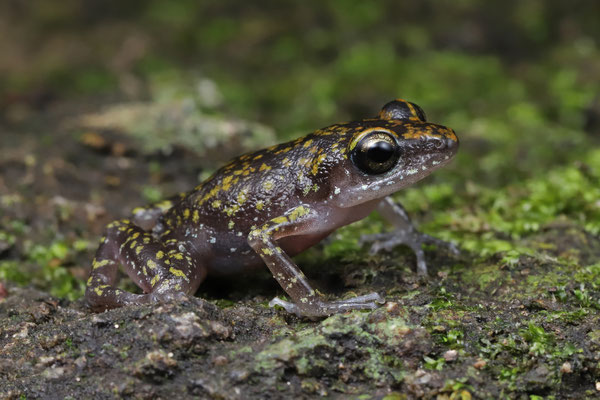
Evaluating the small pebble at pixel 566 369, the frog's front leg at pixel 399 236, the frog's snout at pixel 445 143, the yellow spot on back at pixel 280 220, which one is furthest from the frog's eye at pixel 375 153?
the small pebble at pixel 566 369

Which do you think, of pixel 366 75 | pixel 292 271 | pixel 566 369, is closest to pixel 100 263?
pixel 292 271

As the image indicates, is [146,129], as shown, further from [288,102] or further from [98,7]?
[98,7]

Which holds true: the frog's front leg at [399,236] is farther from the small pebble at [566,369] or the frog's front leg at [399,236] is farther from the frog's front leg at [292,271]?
the small pebble at [566,369]

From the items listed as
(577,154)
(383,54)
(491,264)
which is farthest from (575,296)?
(383,54)

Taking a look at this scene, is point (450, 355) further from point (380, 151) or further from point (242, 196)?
point (242, 196)

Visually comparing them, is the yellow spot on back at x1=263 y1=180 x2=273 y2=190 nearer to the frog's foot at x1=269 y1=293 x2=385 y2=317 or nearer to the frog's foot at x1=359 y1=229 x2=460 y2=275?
the frog's foot at x1=269 y1=293 x2=385 y2=317

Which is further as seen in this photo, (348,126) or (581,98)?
(581,98)
